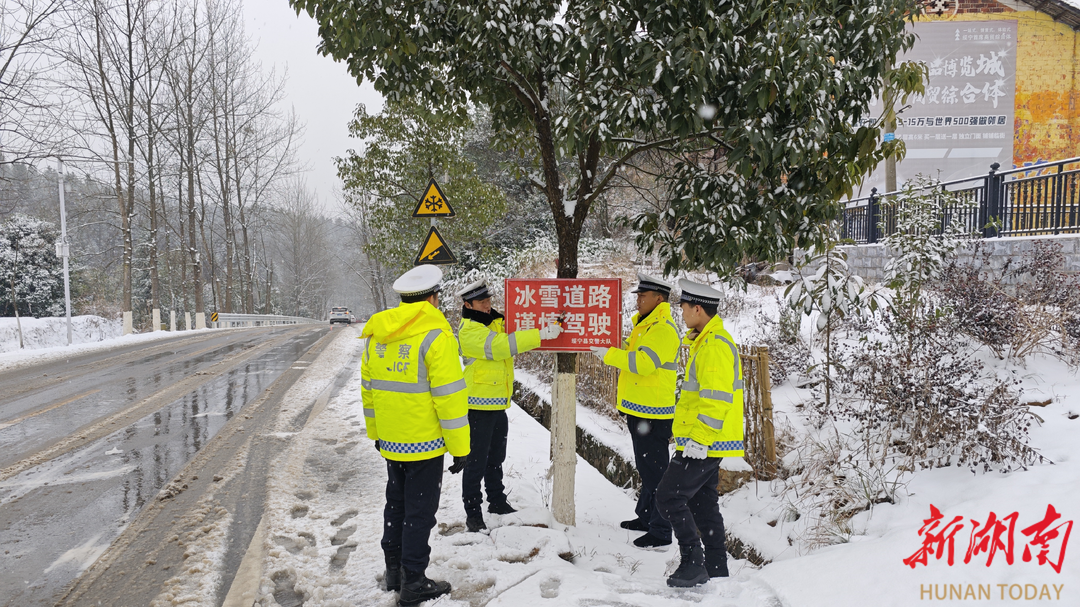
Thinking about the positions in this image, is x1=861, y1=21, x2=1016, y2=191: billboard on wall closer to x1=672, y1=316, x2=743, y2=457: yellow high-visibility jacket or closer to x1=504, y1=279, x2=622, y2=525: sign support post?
x1=504, y1=279, x2=622, y2=525: sign support post

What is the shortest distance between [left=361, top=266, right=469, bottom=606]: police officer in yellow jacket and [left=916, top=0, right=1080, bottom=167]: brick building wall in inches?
745

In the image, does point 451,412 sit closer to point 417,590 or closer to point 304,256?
point 417,590

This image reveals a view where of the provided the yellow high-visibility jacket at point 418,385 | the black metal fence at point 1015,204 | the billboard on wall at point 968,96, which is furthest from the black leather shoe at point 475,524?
the billboard on wall at point 968,96

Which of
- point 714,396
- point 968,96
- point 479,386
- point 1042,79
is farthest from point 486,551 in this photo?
point 1042,79

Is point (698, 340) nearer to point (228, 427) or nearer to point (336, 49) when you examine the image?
point (336, 49)

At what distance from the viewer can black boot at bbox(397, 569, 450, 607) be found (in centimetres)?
331

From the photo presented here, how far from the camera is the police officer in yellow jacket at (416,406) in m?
3.33

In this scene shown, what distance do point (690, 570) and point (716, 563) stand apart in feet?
0.95

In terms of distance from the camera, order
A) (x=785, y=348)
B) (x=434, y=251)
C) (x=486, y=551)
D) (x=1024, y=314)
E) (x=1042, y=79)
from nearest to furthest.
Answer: (x=486, y=551) → (x=1024, y=314) → (x=785, y=348) → (x=434, y=251) → (x=1042, y=79)

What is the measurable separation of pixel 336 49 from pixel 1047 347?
258 inches

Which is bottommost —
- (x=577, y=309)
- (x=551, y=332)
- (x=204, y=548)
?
(x=204, y=548)

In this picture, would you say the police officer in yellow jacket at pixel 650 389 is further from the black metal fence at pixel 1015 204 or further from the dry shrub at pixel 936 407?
the black metal fence at pixel 1015 204

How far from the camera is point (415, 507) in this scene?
341 centimetres

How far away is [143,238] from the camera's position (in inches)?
1663
